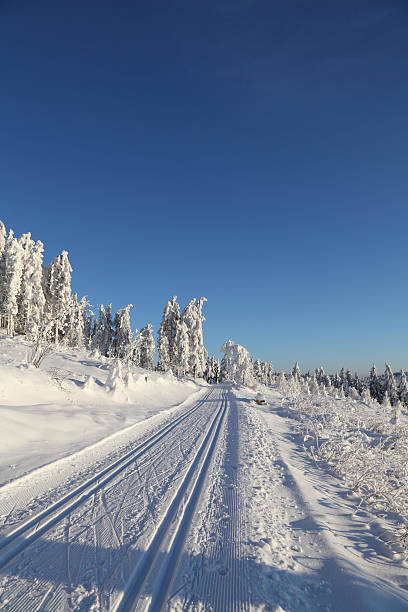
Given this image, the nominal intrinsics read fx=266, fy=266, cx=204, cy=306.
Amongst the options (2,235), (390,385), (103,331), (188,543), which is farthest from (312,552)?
(390,385)

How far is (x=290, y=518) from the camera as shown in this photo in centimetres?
430

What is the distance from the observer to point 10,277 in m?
30.8

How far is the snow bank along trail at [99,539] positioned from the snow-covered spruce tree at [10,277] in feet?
105

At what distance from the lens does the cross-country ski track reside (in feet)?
9.01

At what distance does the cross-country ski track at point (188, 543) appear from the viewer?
9.01 feet

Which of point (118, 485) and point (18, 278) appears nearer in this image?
point (118, 485)

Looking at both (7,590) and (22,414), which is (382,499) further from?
(22,414)

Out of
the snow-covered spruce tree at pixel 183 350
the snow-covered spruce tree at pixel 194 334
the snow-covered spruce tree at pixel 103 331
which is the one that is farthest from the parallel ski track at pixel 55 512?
the snow-covered spruce tree at pixel 103 331

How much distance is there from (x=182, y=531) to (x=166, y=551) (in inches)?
17.5

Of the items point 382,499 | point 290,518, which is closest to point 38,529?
point 290,518

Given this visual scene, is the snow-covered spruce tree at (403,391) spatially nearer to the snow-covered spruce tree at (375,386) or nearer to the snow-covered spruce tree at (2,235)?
the snow-covered spruce tree at (375,386)

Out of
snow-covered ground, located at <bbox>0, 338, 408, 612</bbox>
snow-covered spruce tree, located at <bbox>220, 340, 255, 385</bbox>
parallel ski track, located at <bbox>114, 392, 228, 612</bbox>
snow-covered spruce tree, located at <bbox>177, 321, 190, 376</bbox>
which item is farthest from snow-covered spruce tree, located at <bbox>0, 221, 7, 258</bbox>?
snow-covered spruce tree, located at <bbox>220, 340, 255, 385</bbox>

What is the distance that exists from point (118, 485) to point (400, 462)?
300 inches

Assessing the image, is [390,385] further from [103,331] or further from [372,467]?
[372,467]
